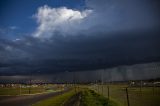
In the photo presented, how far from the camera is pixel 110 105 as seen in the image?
26.3 meters

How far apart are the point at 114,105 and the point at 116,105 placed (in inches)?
12.5

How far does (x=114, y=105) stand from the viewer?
26.0m

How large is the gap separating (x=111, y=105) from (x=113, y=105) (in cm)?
30

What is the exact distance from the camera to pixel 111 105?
26.2 m

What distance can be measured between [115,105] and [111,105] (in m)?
0.56

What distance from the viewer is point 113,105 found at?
2605 centimetres

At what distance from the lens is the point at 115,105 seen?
2592 centimetres

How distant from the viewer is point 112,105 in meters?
A: 26.2

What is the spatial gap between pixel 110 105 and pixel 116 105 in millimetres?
860

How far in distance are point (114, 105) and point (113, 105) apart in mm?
137

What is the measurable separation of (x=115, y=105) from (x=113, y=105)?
259mm

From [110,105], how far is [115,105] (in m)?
0.67

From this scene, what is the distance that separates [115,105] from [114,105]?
12cm
